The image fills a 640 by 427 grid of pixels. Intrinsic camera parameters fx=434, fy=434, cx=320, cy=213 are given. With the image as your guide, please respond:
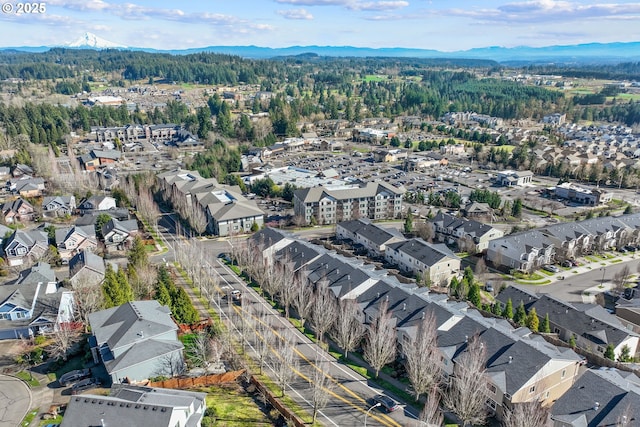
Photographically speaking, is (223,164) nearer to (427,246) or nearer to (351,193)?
(351,193)

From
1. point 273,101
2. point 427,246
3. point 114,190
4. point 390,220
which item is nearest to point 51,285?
point 114,190

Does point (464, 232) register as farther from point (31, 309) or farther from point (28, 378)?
point (28, 378)

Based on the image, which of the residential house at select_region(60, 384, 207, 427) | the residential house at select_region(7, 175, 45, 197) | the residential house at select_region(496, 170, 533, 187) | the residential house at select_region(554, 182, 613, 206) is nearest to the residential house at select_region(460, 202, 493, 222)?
the residential house at select_region(554, 182, 613, 206)

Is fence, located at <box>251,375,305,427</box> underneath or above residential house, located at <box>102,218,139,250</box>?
underneath

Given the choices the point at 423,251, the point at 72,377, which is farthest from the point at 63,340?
the point at 423,251

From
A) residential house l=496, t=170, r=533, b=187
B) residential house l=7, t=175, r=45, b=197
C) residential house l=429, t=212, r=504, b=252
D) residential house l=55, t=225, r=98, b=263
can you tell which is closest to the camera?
residential house l=55, t=225, r=98, b=263

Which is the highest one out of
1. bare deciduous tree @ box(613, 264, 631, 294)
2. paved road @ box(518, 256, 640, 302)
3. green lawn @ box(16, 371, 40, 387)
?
green lawn @ box(16, 371, 40, 387)

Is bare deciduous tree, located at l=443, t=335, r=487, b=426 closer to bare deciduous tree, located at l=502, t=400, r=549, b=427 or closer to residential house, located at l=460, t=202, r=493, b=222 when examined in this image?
bare deciduous tree, located at l=502, t=400, r=549, b=427

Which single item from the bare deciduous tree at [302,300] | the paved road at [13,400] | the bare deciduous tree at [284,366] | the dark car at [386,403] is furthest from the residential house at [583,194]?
the paved road at [13,400]
